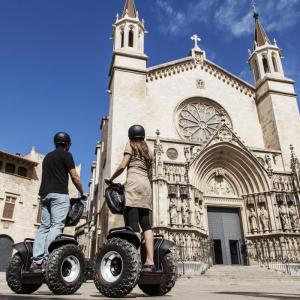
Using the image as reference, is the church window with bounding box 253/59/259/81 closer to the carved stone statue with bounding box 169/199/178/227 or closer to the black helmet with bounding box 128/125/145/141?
the carved stone statue with bounding box 169/199/178/227

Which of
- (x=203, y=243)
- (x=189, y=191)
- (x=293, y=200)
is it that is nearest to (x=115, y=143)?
(x=189, y=191)

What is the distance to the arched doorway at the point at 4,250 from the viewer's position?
22000mm

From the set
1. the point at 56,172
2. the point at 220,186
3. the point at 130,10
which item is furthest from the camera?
the point at 130,10

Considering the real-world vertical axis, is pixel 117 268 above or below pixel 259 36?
below

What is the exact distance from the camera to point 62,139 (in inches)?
182

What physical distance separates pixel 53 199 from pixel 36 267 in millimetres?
861

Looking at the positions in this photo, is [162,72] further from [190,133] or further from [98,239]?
[98,239]

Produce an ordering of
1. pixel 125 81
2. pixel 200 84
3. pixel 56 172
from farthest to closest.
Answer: pixel 200 84 → pixel 125 81 → pixel 56 172

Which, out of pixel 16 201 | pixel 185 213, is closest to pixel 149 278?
pixel 185 213

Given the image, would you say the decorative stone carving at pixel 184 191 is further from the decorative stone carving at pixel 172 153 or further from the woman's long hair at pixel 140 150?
the woman's long hair at pixel 140 150

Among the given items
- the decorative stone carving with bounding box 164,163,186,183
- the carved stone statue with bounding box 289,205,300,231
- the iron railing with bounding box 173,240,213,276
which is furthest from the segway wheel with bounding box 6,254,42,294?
the carved stone statue with bounding box 289,205,300,231

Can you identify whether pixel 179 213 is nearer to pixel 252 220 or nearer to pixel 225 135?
pixel 252 220

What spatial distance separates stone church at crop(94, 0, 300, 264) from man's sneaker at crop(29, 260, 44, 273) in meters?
11.6

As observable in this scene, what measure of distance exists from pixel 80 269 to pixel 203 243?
1336 cm
